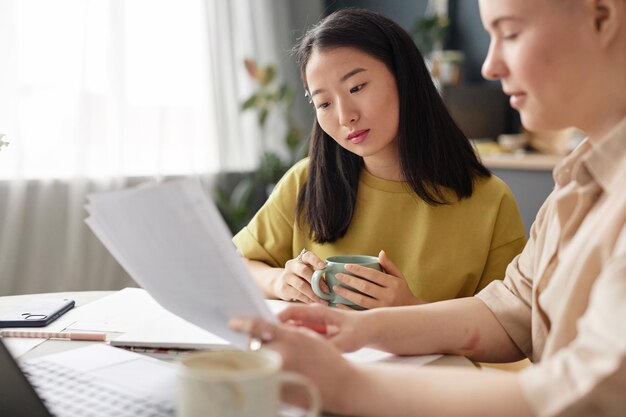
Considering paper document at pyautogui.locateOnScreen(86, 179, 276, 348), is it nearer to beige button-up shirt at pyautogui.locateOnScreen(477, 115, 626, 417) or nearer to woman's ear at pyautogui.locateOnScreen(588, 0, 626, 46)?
beige button-up shirt at pyautogui.locateOnScreen(477, 115, 626, 417)

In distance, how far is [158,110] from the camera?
3297mm

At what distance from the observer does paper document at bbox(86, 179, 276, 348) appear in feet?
2.02

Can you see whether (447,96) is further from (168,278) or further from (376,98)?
(168,278)

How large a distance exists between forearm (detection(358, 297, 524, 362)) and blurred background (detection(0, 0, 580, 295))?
217 centimetres

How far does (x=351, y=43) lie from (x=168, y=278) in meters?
0.79

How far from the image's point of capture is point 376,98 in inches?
53.1

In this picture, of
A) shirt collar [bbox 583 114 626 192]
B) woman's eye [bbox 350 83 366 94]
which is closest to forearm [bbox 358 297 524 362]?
shirt collar [bbox 583 114 626 192]

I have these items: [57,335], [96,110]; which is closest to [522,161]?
[96,110]

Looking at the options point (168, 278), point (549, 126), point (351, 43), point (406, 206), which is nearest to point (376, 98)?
point (351, 43)

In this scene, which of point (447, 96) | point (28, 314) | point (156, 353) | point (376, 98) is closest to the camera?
point (156, 353)

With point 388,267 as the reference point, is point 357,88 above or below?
above

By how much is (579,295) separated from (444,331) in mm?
264

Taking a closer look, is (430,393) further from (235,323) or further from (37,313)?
→ (37,313)

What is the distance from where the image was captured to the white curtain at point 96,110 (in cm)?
283
